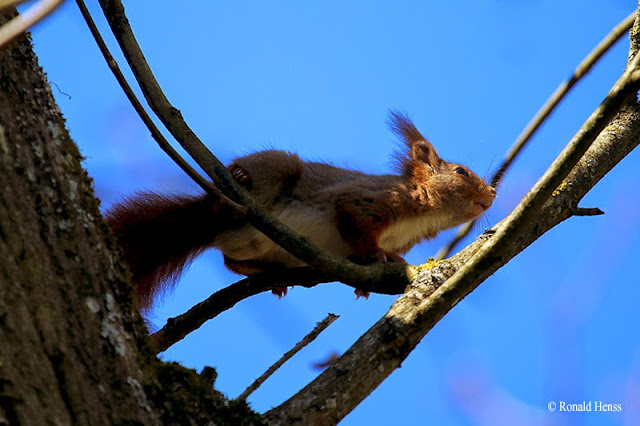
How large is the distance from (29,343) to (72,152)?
30.8 inches

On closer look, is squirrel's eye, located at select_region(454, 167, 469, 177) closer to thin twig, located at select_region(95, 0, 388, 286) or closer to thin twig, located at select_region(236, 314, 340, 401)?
thin twig, located at select_region(236, 314, 340, 401)

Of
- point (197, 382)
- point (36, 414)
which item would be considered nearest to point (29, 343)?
point (36, 414)

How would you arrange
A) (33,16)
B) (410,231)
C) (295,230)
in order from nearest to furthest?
1. (33,16)
2. (295,230)
3. (410,231)

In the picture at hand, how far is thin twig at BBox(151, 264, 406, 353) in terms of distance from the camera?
4269 mm

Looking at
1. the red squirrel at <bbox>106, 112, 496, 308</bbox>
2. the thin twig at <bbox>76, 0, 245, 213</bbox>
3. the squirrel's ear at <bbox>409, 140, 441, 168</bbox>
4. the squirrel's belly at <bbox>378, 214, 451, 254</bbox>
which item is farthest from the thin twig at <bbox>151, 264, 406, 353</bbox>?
the squirrel's ear at <bbox>409, 140, 441, 168</bbox>

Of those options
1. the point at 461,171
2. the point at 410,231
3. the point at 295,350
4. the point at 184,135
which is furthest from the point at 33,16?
the point at 461,171

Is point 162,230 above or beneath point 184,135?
above

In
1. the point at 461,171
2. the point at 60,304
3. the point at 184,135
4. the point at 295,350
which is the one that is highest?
the point at 461,171

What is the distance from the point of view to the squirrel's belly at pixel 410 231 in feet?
18.1

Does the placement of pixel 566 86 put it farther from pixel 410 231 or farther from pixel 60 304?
pixel 60 304

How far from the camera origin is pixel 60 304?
220cm

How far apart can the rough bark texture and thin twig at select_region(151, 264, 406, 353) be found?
1702 millimetres

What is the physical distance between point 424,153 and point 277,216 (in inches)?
65.1

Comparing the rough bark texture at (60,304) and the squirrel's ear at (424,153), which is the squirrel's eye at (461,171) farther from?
the rough bark texture at (60,304)
